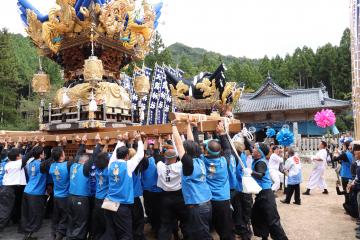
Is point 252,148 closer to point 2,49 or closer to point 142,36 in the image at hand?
point 142,36

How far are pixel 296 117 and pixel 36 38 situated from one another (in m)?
24.7

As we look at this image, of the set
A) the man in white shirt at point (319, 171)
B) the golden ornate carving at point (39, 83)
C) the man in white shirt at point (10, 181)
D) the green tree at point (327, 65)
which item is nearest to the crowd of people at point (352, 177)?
the man in white shirt at point (319, 171)

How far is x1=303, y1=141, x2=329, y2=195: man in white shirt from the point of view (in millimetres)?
10570

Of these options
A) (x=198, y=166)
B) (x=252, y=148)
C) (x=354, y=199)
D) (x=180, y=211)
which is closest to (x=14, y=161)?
(x=180, y=211)

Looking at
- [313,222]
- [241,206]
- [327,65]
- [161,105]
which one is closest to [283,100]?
[161,105]

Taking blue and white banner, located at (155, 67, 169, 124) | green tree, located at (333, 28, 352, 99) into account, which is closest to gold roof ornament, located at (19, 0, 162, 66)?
blue and white banner, located at (155, 67, 169, 124)

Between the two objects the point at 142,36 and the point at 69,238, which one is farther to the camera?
the point at 142,36

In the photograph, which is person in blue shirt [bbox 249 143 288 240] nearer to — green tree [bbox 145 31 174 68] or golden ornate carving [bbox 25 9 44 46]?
golden ornate carving [bbox 25 9 44 46]

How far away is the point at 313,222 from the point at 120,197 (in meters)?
4.91

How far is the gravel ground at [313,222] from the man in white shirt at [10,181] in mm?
500

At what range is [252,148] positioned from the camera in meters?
5.65

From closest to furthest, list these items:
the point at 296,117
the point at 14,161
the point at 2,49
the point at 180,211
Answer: the point at 180,211 < the point at 14,161 < the point at 2,49 < the point at 296,117

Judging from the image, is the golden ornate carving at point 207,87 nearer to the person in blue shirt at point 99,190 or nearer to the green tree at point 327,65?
the person in blue shirt at point 99,190

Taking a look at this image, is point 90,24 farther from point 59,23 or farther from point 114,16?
point 59,23
